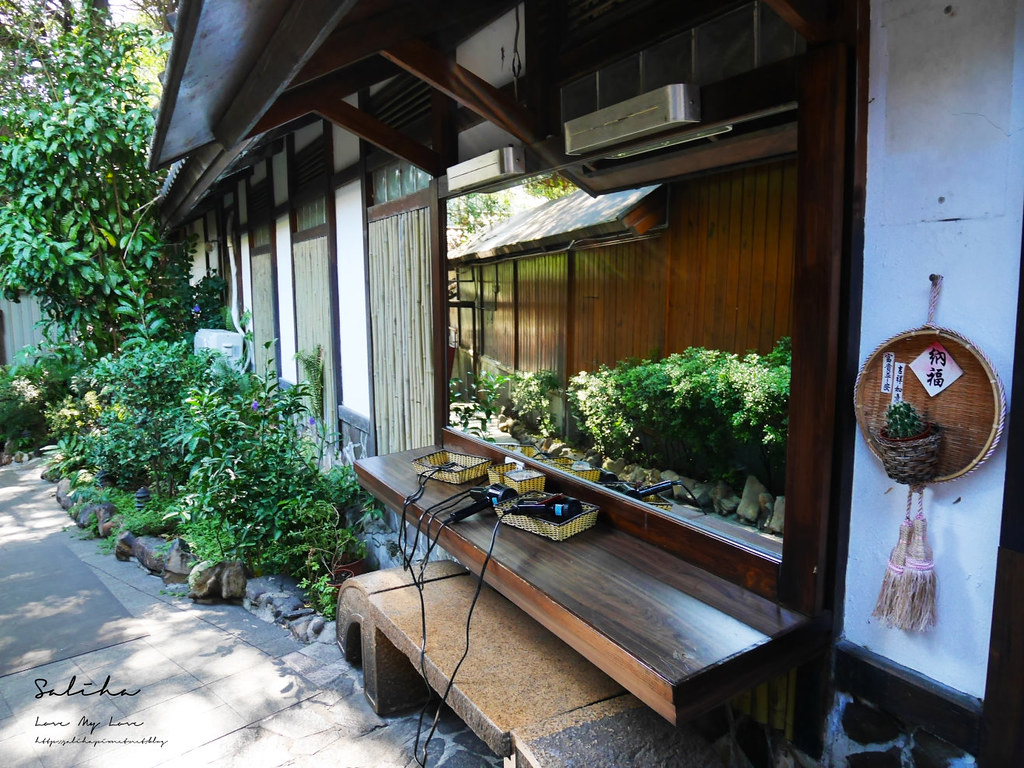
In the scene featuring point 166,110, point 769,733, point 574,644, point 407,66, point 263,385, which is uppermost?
point 407,66

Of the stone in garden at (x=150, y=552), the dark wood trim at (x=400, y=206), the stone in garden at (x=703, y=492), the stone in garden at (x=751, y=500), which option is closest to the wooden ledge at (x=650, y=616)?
the stone in garden at (x=751, y=500)

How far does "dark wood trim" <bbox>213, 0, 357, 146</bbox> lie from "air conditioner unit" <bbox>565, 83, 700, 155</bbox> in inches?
37.5

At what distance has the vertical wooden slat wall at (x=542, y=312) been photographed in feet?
22.3

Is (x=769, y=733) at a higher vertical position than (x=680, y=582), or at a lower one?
lower

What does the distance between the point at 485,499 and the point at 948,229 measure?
191 cm

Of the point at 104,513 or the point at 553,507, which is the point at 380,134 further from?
the point at 104,513

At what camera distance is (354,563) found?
4703 millimetres

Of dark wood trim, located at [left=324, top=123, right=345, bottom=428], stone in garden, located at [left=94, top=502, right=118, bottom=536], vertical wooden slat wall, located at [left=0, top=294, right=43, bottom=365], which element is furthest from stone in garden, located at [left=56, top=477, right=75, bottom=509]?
vertical wooden slat wall, located at [left=0, top=294, right=43, bottom=365]

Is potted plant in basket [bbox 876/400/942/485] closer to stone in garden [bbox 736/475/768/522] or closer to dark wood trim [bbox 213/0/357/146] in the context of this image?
stone in garden [bbox 736/475/768/522]

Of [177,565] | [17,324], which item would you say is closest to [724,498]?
[177,565]

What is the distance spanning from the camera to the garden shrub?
3.61 metres

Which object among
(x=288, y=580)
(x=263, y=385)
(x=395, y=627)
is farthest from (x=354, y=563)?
(x=395, y=627)

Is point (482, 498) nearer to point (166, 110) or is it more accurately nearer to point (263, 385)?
point (166, 110)

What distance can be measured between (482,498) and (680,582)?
103 cm
